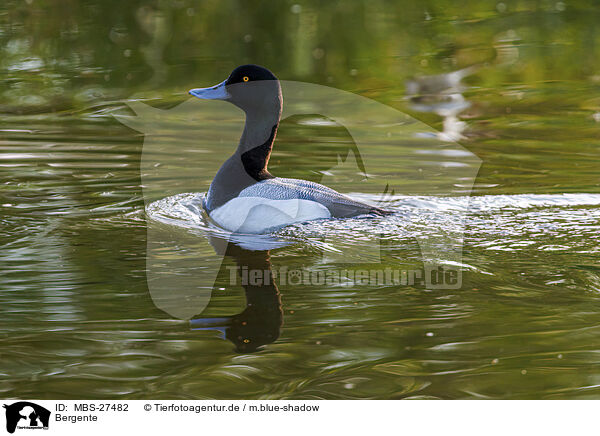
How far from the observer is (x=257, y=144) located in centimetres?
730

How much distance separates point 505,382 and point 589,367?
49 centimetres

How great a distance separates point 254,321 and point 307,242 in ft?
4.99

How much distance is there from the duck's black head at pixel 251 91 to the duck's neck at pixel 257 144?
80 mm

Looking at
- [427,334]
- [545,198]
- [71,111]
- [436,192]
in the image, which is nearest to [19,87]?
[71,111]

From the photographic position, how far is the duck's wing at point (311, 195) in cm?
679

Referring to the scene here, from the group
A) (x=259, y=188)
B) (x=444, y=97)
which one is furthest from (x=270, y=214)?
(x=444, y=97)
